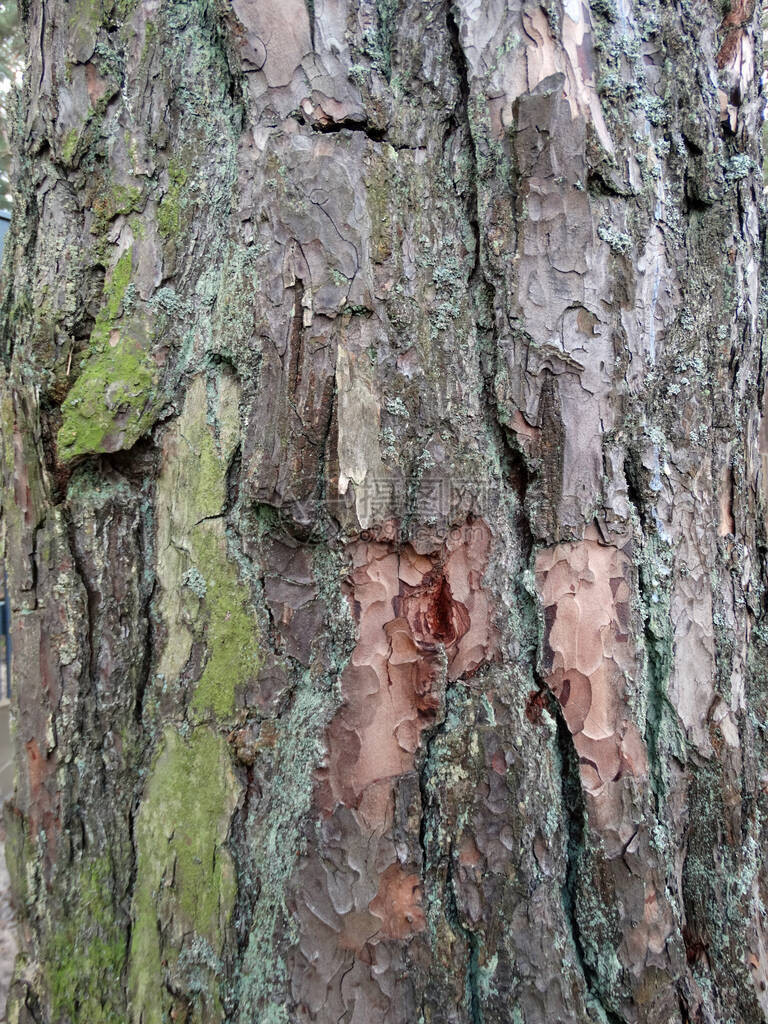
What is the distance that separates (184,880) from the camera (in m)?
1.03

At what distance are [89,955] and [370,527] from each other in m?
0.87

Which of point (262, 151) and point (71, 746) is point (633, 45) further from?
point (71, 746)

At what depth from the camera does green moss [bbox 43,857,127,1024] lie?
3.53 ft

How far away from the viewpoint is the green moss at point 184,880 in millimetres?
1008

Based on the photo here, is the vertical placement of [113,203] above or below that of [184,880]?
above

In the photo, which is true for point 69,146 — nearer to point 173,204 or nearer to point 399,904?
point 173,204

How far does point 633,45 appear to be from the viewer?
1.12 meters

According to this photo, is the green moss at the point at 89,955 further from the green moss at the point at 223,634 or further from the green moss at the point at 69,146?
the green moss at the point at 69,146

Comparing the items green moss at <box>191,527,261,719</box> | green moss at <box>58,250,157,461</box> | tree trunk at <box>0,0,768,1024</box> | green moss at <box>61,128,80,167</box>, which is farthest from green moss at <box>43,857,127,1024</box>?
green moss at <box>61,128,80,167</box>

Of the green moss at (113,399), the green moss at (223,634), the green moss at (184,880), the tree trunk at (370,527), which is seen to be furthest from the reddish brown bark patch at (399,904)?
the green moss at (113,399)

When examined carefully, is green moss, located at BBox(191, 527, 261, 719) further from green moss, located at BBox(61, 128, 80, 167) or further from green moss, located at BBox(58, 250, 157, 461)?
green moss, located at BBox(61, 128, 80, 167)

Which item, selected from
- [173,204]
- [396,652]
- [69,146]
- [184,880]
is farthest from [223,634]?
[69,146]

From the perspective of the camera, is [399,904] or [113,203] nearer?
[399,904]

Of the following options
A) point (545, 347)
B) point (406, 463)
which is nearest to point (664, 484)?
point (545, 347)
